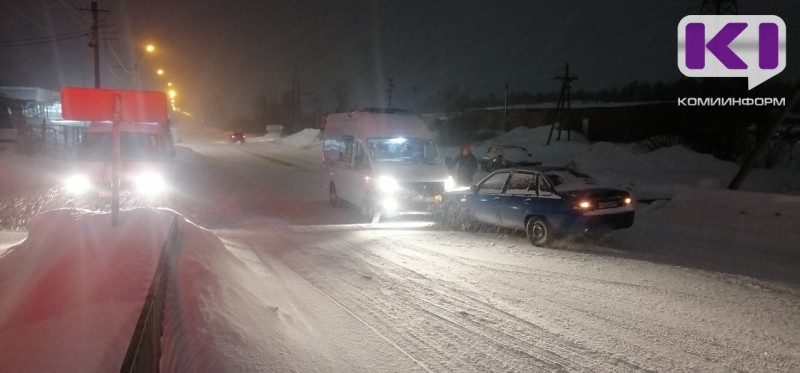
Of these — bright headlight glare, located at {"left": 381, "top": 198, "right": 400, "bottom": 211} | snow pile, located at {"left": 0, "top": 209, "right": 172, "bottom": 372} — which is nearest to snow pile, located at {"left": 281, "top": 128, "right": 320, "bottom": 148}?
bright headlight glare, located at {"left": 381, "top": 198, "right": 400, "bottom": 211}

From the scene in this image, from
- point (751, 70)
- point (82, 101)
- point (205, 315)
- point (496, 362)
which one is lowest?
point (496, 362)

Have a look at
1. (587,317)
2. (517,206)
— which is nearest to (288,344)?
(587,317)

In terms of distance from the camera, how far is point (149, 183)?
15.2 m

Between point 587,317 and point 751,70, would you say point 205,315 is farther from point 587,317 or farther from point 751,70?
point 751,70

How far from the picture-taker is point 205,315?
5234 mm

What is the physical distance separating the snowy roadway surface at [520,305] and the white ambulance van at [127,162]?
4193 mm

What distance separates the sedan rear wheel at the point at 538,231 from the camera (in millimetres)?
11250

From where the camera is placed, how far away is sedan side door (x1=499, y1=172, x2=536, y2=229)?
11.8 metres

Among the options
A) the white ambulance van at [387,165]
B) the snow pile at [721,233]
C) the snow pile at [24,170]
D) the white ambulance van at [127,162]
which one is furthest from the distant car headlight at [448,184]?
the snow pile at [24,170]

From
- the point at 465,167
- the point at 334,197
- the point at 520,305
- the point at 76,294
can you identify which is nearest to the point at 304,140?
the point at 334,197

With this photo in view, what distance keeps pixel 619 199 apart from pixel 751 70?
1339 cm

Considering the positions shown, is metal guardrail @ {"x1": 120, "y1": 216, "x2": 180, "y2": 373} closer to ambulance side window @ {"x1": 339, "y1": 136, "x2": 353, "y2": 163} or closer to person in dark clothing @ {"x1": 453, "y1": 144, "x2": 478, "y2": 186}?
ambulance side window @ {"x1": 339, "y1": 136, "x2": 353, "y2": 163}

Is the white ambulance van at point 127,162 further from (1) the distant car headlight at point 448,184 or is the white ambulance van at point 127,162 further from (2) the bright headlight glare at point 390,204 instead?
(1) the distant car headlight at point 448,184

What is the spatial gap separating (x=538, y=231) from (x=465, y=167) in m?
6.31
